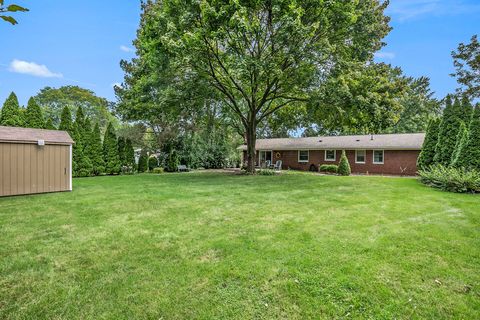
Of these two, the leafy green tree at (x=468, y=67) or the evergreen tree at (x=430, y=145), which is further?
the leafy green tree at (x=468, y=67)

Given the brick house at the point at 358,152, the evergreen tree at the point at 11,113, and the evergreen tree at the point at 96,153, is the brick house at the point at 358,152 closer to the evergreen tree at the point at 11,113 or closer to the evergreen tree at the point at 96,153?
the evergreen tree at the point at 96,153

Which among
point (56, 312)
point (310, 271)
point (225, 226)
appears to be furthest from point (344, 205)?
point (56, 312)

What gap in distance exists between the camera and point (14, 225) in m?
5.10

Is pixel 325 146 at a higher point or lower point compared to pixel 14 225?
higher

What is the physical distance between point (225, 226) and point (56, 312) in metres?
2.99

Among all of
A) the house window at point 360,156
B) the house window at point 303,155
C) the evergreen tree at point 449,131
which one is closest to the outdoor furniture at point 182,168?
the house window at point 303,155

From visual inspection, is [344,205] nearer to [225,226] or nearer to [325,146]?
[225,226]

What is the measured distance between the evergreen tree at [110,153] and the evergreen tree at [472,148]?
737 inches

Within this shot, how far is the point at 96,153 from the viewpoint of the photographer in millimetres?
16312

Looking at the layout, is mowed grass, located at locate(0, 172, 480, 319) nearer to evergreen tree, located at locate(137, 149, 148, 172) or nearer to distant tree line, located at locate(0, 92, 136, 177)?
distant tree line, located at locate(0, 92, 136, 177)

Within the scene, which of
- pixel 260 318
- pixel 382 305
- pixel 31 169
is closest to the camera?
pixel 260 318

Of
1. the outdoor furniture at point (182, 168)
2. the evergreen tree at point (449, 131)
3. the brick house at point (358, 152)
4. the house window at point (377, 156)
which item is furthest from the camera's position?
the outdoor furniture at point (182, 168)

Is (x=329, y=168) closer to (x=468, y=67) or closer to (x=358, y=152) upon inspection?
(x=358, y=152)

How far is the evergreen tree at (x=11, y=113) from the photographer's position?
13.1 metres
